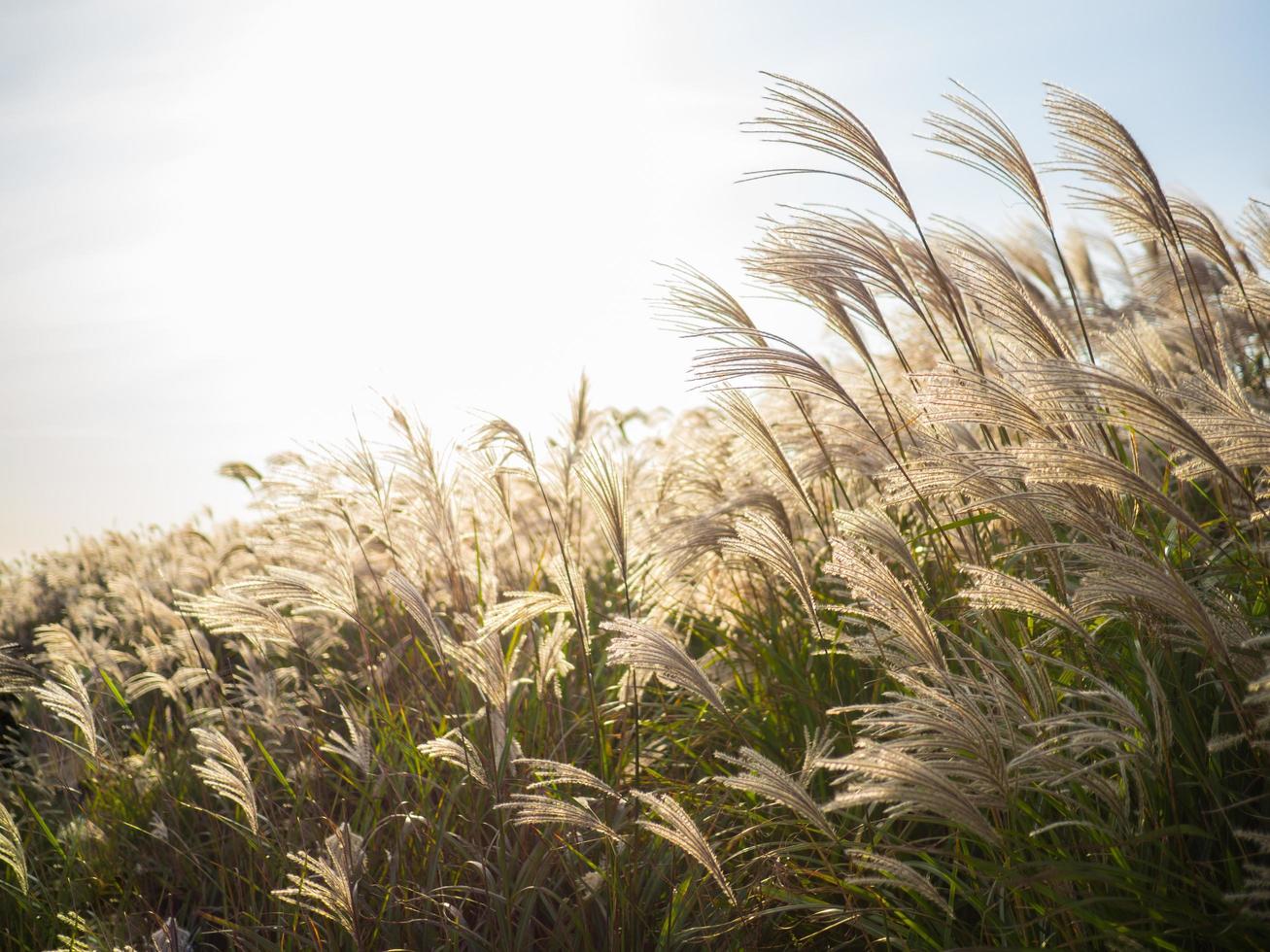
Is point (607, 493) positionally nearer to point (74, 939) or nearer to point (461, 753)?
point (461, 753)

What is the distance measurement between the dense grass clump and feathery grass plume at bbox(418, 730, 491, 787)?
0.06 metres

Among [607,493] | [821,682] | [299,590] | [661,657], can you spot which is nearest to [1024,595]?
[661,657]

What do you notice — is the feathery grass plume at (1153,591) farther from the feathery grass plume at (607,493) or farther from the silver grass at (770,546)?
the feathery grass plume at (607,493)

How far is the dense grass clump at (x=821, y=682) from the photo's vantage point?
1760mm

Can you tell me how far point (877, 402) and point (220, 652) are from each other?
14.7ft

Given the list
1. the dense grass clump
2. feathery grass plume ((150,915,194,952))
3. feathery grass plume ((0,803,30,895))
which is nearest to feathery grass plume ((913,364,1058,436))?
the dense grass clump

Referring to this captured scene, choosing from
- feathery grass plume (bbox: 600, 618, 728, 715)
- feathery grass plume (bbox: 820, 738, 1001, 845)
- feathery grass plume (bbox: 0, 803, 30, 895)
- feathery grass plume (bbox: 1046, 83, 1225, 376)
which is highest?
feathery grass plume (bbox: 1046, 83, 1225, 376)

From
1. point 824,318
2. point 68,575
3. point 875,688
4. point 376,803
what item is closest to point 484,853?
point 376,803

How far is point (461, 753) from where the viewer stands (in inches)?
101

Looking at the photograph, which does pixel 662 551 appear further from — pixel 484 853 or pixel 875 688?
pixel 484 853

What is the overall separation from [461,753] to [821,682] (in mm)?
1306

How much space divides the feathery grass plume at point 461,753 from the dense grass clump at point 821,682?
2.3 inches

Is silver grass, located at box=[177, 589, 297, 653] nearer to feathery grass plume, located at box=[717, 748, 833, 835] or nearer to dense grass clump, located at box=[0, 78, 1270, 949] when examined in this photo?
dense grass clump, located at box=[0, 78, 1270, 949]

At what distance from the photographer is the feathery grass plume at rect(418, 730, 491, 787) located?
7.69ft
